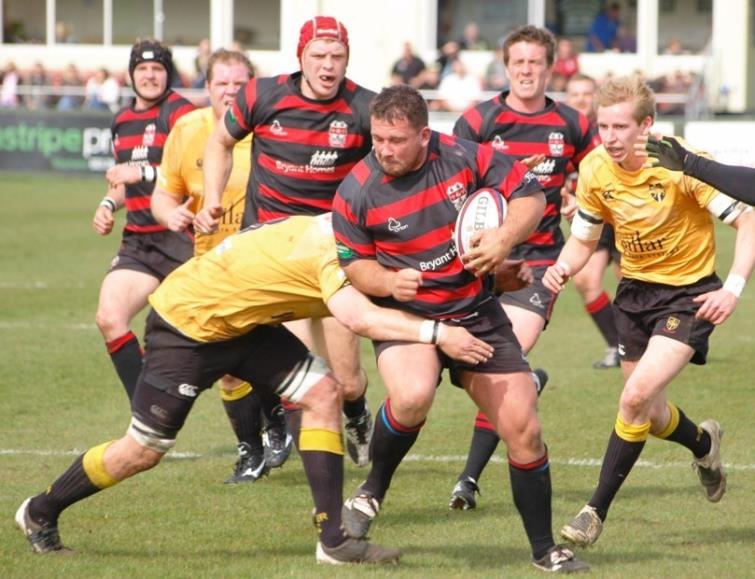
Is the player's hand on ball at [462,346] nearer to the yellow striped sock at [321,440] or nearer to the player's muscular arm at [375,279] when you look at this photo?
the player's muscular arm at [375,279]

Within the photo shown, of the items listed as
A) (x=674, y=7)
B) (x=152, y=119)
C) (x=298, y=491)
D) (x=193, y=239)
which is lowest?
(x=298, y=491)

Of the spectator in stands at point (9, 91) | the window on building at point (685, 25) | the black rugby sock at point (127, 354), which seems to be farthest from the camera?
the window on building at point (685, 25)

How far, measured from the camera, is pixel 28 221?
21.8 m

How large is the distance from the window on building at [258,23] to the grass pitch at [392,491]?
2521cm

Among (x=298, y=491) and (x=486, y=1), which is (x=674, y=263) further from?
(x=486, y=1)

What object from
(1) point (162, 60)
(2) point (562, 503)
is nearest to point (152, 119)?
(1) point (162, 60)

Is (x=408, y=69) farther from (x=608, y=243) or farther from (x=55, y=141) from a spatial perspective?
(x=608, y=243)

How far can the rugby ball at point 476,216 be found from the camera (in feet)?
19.3

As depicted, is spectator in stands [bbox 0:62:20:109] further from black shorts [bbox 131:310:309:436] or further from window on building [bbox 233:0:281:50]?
black shorts [bbox 131:310:309:436]

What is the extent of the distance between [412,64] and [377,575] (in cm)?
2410

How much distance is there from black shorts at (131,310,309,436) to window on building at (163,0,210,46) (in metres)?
32.8

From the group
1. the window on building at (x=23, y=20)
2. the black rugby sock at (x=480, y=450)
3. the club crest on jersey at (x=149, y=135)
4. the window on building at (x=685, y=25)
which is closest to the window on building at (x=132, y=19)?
the window on building at (x=23, y=20)

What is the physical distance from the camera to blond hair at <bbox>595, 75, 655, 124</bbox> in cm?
660

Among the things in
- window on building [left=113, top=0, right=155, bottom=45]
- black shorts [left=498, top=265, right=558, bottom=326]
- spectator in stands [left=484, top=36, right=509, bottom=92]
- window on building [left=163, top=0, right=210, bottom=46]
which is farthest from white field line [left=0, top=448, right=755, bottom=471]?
window on building [left=113, top=0, right=155, bottom=45]
